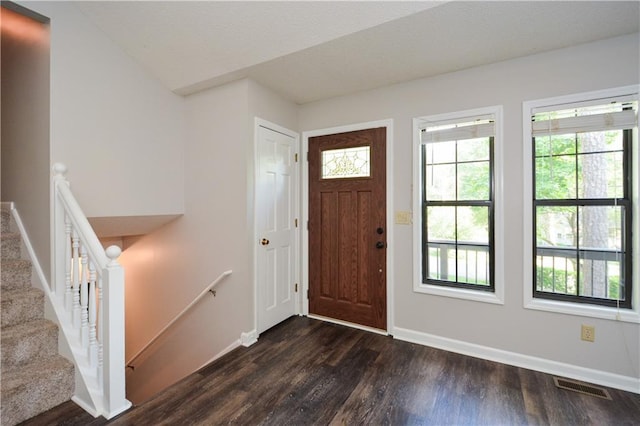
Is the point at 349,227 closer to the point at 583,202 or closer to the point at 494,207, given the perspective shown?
the point at 494,207

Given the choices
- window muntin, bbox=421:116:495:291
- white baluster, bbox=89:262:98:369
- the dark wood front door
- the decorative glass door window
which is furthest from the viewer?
the decorative glass door window

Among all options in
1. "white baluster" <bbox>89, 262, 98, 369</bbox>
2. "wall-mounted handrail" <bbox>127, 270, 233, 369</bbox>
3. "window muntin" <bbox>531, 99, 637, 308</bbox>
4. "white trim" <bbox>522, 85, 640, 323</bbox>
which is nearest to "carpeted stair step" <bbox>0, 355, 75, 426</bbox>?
"white baluster" <bbox>89, 262, 98, 369</bbox>

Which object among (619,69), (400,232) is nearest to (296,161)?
(400,232)

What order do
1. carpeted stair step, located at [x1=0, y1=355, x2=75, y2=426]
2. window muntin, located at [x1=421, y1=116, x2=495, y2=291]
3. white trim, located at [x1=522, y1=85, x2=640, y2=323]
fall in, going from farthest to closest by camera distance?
window muntin, located at [x1=421, y1=116, x2=495, y2=291] < white trim, located at [x1=522, y1=85, x2=640, y2=323] < carpeted stair step, located at [x1=0, y1=355, x2=75, y2=426]

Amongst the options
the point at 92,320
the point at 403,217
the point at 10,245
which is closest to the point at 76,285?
the point at 92,320

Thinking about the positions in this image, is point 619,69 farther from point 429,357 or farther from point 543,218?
point 429,357

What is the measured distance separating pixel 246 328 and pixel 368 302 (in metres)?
1.28

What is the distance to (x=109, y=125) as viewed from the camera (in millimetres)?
2625

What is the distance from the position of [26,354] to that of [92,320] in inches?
19.5

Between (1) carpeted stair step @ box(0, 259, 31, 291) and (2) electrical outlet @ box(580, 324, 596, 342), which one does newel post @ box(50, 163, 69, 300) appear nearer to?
(1) carpeted stair step @ box(0, 259, 31, 291)

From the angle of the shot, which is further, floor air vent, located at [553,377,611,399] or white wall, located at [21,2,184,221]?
white wall, located at [21,2,184,221]

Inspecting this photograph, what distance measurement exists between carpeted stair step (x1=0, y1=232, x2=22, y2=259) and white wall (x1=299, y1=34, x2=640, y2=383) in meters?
3.25

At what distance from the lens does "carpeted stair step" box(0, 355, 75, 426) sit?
1.65m

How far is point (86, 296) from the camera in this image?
1.96 meters
